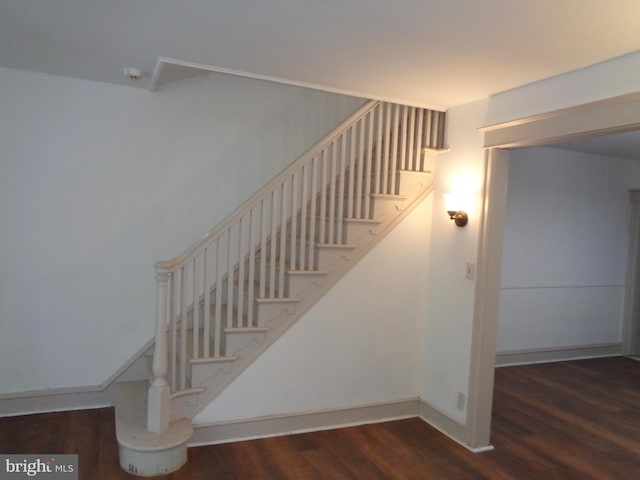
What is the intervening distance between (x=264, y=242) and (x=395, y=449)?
67.8 inches

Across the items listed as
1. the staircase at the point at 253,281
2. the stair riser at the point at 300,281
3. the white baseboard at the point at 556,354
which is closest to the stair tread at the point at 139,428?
the staircase at the point at 253,281

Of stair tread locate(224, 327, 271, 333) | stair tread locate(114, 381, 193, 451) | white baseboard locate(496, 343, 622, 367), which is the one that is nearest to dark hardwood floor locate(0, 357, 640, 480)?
stair tread locate(114, 381, 193, 451)

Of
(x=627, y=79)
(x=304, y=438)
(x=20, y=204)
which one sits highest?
(x=627, y=79)

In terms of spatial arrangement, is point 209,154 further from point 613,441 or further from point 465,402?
point 613,441

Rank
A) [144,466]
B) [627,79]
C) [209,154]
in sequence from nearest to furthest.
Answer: [627,79] → [144,466] → [209,154]

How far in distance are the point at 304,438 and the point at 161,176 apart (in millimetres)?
2332

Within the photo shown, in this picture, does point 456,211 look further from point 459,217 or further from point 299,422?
point 299,422

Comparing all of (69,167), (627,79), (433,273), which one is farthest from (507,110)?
(69,167)

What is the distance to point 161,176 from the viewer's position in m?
3.70

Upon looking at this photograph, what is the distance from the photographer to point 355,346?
3514mm

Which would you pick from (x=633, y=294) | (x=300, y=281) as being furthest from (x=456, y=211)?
(x=633, y=294)

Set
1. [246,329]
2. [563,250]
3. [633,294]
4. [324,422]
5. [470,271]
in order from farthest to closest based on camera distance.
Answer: [633,294] → [563,250] → [324,422] → [470,271] → [246,329]

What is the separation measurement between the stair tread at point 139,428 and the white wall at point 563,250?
3752mm

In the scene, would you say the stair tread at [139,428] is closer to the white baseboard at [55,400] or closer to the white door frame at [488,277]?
the white baseboard at [55,400]
